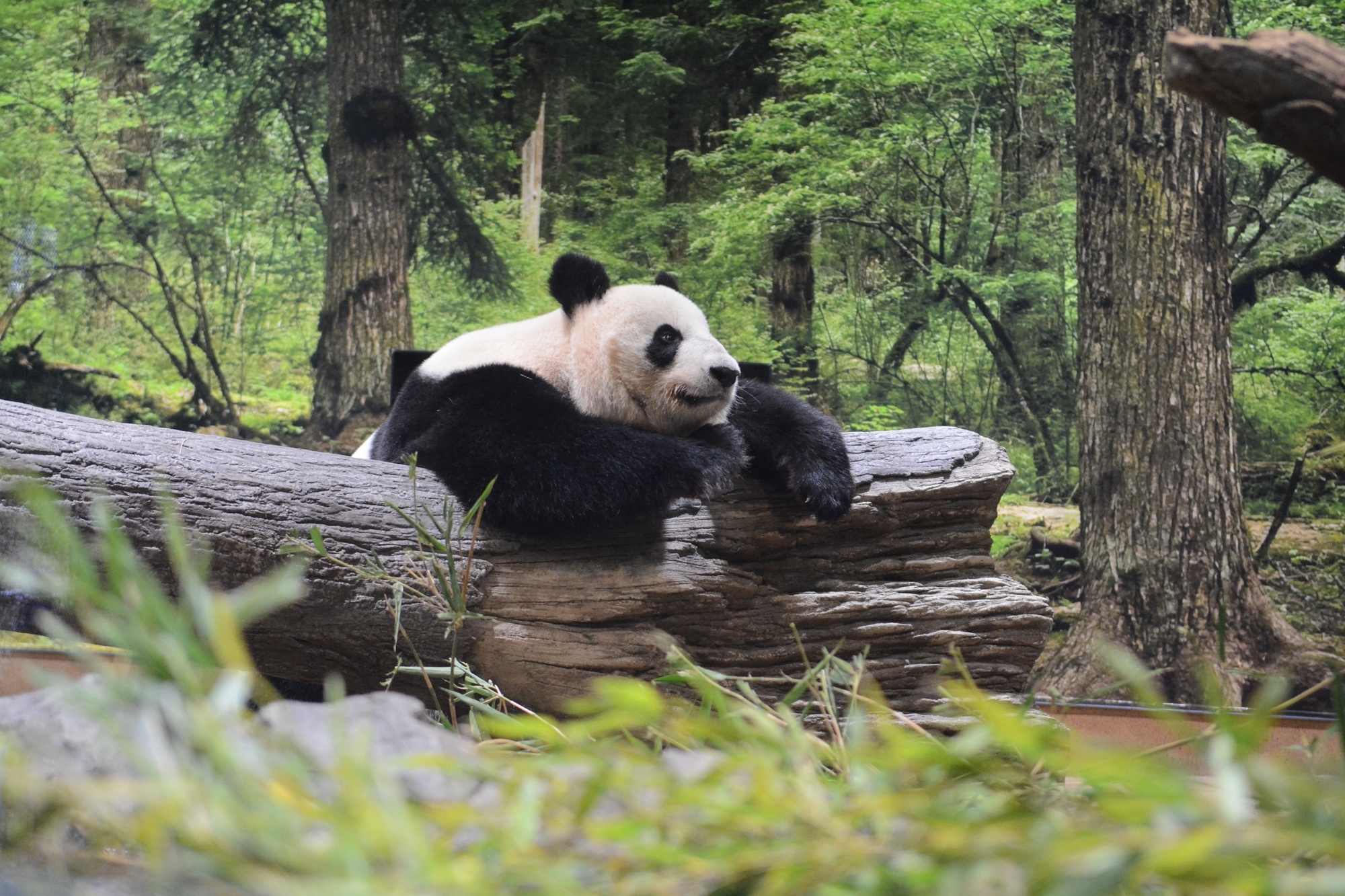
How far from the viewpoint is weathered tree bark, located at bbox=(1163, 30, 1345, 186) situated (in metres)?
0.56

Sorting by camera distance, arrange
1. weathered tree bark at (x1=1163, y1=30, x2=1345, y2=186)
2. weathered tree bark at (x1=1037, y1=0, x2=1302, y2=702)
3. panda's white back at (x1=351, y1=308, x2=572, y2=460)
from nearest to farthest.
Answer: weathered tree bark at (x1=1163, y1=30, x2=1345, y2=186), panda's white back at (x1=351, y1=308, x2=572, y2=460), weathered tree bark at (x1=1037, y1=0, x2=1302, y2=702)

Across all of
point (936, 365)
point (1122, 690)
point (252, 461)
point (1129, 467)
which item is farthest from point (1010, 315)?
point (252, 461)

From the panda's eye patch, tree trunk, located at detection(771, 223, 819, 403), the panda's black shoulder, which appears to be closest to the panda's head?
the panda's eye patch

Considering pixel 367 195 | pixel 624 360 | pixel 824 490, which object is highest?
pixel 367 195

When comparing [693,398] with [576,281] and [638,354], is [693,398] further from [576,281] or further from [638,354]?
[576,281]

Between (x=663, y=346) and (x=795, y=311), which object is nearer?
(x=663, y=346)

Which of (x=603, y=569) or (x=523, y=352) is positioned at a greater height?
(x=523, y=352)

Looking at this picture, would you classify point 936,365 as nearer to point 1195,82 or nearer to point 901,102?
point 901,102

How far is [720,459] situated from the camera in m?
1.68

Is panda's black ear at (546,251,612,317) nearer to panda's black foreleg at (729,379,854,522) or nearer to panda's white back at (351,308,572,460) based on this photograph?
panda's white back at (351,308,572,460)

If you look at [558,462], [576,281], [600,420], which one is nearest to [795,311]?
[576,281]

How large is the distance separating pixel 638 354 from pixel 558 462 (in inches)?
14.9

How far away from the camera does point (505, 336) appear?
2080mm

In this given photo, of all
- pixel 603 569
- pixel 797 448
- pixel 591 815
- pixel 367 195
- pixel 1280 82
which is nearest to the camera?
pixel 591 815
